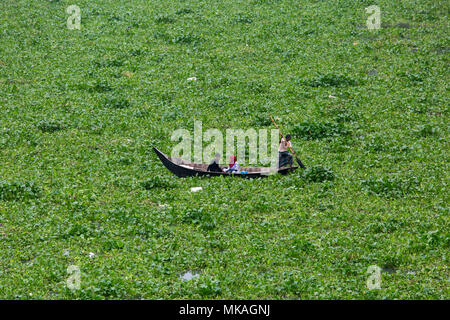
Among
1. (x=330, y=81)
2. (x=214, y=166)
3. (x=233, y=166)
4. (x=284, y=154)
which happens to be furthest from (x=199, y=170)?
(x=330, y=81)

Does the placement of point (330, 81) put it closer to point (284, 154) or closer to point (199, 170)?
point (284, 154)

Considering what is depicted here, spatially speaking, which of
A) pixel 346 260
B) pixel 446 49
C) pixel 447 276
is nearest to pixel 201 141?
pixel 346 260

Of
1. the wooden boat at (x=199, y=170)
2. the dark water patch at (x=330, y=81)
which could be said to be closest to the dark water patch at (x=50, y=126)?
the wooden boat at (x=199, y=170)

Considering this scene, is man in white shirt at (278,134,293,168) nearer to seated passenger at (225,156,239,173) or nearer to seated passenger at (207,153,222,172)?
seated passenger at (225,156,239,173)

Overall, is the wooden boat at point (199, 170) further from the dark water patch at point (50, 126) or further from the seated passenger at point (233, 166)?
the dark water patch at point (50, 126)

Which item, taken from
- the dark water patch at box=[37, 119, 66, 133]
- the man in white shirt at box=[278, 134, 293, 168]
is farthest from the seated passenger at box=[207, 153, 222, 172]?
the dark water patch at box=[37, 119, 66, 133]

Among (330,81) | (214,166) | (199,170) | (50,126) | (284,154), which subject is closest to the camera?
(199,170)

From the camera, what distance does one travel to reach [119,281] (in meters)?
14.2

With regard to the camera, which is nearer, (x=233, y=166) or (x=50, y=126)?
(x=233, y=166)

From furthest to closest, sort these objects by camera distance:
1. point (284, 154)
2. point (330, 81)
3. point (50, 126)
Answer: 1. point (330, 81)
2. point (50, 126)
3. point (284, 154)

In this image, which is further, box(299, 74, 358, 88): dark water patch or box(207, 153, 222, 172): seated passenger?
box(299, 74, 358, 88): dark water patch

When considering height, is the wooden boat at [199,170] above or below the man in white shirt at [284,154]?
below

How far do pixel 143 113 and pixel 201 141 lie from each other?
3.83 meters
